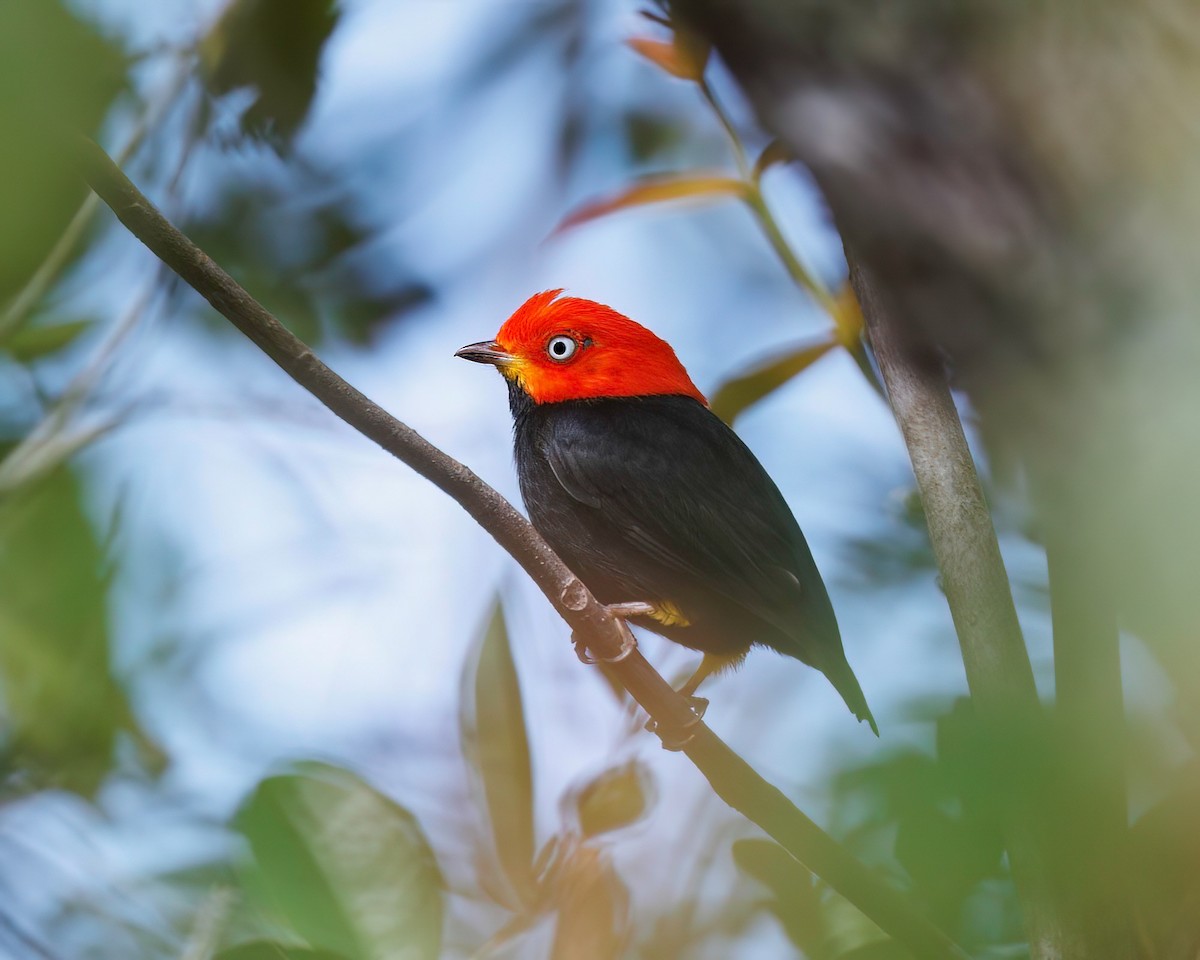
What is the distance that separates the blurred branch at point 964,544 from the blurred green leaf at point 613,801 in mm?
536

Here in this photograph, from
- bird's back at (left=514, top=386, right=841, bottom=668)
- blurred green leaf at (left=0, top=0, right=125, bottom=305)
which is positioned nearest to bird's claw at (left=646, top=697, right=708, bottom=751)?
bird's back at (left=514, top=386, right=841, bottom=668)

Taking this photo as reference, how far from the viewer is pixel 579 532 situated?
2.70m

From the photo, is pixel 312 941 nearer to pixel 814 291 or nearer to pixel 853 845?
pixel 853 845

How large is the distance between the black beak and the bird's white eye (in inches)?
4.3

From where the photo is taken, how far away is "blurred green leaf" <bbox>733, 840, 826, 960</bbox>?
1.47 m

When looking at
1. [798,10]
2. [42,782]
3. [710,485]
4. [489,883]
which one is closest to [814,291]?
[710,485]

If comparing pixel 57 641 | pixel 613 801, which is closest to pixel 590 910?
pixel 613 801

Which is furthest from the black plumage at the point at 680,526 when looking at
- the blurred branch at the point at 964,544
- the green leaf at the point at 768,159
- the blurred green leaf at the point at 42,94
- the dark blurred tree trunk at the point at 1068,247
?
the blurred green leaf at the point at 42,94

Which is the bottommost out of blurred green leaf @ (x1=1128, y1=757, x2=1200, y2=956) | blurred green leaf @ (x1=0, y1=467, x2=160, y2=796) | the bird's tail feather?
blurred green leaf @ (x1=1128, y1=757, x2=1200, y2=956)

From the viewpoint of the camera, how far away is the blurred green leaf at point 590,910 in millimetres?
1469

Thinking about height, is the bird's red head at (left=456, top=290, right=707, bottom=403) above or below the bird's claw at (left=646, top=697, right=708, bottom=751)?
above

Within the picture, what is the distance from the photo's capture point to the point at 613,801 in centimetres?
170

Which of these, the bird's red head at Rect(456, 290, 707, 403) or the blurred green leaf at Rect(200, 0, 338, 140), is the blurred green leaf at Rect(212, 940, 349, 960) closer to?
the blurred green leaf at Rect(200, 0, 338, 140)

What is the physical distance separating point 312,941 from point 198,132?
1.80 meters
